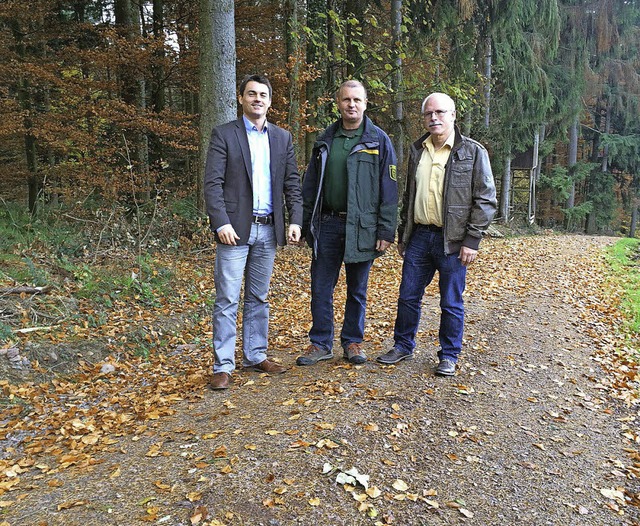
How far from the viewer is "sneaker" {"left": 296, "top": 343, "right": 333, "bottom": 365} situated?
14.8 ft

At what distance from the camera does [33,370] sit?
4.54 metres

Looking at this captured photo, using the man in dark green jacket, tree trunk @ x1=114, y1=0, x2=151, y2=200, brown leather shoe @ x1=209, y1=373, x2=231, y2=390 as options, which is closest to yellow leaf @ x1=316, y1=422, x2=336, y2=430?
brown leather shoe @ x1=209, y1=373, x2=231, y2=390

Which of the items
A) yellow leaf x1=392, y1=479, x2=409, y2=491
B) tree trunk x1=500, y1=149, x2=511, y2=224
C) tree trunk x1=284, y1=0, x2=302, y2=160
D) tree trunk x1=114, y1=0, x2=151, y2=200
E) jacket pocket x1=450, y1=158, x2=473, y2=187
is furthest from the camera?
tree trunk x1=500, y1=149, x2=511, y2=224

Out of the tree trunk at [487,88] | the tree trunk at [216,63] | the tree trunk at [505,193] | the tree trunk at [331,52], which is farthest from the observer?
the tree trunk at [505,193]

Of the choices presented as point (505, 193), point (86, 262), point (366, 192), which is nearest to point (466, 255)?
point (366, 192)

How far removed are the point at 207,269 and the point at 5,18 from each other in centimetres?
857

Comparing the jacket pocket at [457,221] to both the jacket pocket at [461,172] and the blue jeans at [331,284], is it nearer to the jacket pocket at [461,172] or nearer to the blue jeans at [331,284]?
the jacket pocket at [461,172]

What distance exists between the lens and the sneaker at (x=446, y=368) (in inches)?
169

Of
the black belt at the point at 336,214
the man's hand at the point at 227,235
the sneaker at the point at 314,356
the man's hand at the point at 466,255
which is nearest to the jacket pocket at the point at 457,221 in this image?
the man's hand at the point at 466,255

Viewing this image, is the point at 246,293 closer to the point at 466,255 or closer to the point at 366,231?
the point at 366,231

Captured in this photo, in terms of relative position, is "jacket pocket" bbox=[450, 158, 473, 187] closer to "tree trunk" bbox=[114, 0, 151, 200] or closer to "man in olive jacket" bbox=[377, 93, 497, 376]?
"man in olive jacket" bbox=[377, 93, 497, 376]

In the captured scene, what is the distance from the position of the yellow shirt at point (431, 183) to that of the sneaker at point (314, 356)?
1.43 meters

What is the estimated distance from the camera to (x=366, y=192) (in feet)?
13.5

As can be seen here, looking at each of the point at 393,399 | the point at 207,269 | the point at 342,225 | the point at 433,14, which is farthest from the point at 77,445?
the point at 433,14
